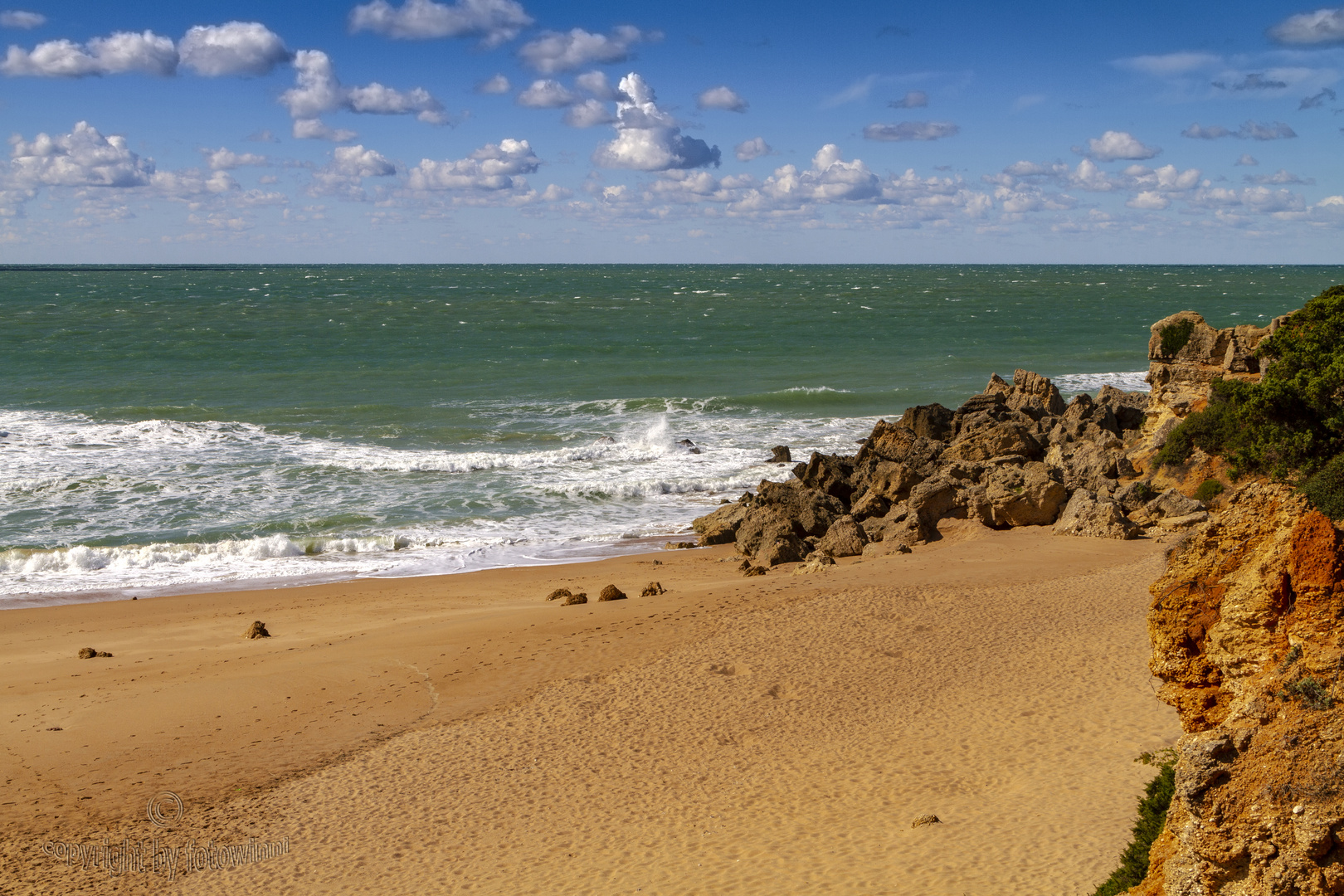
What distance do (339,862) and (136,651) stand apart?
23.1 feet

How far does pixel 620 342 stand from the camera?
58750 mm

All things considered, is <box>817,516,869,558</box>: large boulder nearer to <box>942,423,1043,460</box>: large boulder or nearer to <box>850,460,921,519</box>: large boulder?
<box>850,460,921,519</box>: large boulder

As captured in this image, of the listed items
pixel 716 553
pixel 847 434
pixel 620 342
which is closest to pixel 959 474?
pixel 716 553

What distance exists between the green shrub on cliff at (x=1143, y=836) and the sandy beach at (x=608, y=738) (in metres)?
Answer: 0.52

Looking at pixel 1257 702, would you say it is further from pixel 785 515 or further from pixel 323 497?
pixel 323 497

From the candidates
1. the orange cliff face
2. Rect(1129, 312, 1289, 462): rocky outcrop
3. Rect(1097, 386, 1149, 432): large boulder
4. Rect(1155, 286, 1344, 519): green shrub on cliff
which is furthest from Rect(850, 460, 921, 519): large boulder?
the orange cliff face

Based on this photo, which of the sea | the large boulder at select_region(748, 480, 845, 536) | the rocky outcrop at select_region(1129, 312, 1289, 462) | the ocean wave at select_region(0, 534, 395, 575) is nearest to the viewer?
the ocean wave at select_region(0, 534, 395, 575)

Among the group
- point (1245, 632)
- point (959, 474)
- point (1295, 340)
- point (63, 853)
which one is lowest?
point (63, 853)

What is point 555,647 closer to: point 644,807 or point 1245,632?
point 644,807

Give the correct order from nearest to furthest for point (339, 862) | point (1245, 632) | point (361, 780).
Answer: point (1245, 632), point (339, 862), point (361, 780)

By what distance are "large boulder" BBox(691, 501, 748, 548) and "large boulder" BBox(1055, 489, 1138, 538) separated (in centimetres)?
593

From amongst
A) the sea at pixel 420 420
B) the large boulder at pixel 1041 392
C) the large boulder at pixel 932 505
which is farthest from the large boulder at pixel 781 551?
the large boulder at pixel 1041 392

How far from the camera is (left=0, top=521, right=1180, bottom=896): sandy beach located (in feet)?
27.5

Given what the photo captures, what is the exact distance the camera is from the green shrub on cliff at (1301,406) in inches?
628
